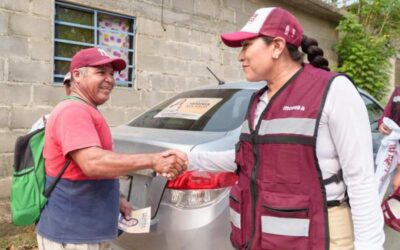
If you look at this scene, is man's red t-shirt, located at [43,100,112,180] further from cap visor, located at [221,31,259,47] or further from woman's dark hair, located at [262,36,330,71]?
woman's dark hair, located at [262,36,330,71]

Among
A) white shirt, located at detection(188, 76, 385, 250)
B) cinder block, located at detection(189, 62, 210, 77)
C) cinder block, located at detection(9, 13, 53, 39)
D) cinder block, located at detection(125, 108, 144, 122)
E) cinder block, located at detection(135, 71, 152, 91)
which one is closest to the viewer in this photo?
white shirt, located at detection(188, 76, 385, 250)

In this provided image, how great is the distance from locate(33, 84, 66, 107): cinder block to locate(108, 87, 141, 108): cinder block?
72 centimetres

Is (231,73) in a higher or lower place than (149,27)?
lower

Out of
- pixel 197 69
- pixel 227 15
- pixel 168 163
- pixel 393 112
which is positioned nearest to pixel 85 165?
pixel 168 163

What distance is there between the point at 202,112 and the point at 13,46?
99.1 inches

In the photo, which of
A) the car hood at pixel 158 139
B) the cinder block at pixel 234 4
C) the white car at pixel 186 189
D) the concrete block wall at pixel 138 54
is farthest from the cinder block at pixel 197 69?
the car hood at pixel 158 139

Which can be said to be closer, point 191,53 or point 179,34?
point 179,34

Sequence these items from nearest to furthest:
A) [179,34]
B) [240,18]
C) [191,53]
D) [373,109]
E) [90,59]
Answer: [90,59] < [373,109] < [179,34] < [191,53] < [240,18]

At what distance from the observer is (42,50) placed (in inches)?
181

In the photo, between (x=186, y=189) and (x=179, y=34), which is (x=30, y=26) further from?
(x=186, y=189)

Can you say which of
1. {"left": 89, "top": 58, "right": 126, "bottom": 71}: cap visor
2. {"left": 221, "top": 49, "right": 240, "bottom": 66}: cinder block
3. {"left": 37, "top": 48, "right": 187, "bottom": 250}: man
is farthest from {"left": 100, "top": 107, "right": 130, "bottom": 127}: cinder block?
{"left": 37, "top": 48, "right": 187, "bottom": 250}: man

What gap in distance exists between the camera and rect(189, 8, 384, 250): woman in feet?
4.94

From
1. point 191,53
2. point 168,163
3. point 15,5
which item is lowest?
point 168,163

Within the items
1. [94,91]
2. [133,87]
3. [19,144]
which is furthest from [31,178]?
[133,87]
